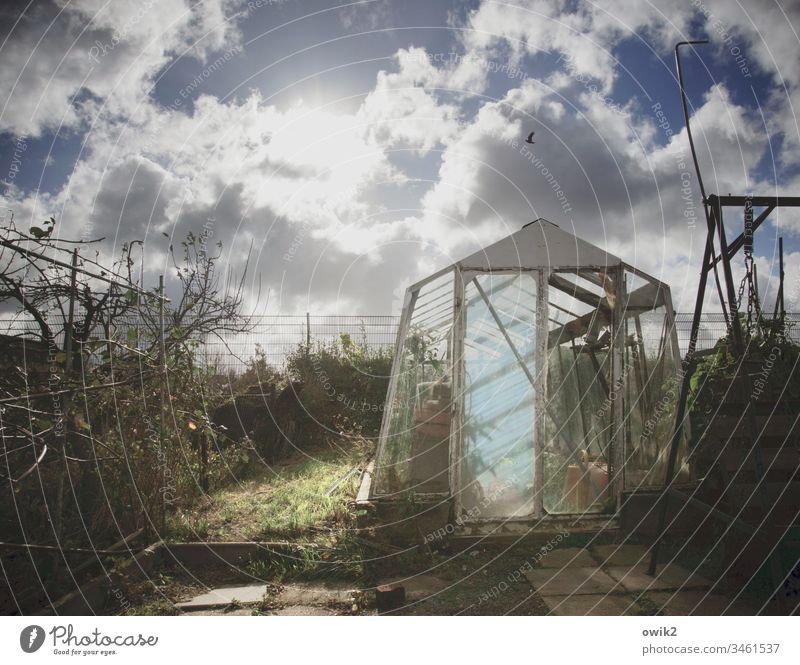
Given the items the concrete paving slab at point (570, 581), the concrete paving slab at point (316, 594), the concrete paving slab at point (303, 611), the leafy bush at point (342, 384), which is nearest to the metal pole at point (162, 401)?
the concrete paving slab at point (316, 594)

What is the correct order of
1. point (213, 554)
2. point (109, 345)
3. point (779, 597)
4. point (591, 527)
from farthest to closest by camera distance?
point (591, 527), point (213, 554), point (109, 345), point (779, 597)

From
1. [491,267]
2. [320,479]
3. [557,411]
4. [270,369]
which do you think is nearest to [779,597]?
Answer: [557,411]

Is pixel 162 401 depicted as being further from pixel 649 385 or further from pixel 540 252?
pixel 649 385

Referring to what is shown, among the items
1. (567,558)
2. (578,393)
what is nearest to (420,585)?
(567,558)

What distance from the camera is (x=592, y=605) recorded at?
3213 millimetres

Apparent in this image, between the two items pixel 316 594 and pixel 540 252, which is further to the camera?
pixel 540 252

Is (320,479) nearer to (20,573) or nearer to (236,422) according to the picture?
(236,422)

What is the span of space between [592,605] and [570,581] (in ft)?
1.26

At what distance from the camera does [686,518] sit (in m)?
4.30

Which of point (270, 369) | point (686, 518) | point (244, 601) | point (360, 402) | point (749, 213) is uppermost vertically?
point (749, 213)

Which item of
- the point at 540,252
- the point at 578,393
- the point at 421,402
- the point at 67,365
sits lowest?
the point at 421,402

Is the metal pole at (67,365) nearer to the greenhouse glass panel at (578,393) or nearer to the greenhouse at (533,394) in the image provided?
the greenhouse at (533,394)

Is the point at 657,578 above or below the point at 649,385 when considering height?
below

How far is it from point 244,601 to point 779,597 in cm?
331
